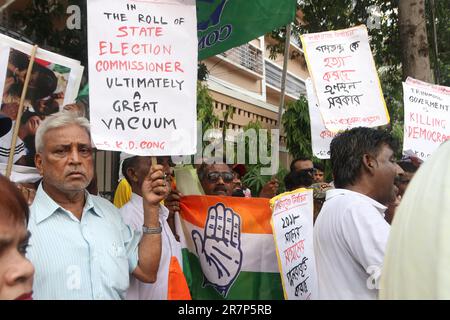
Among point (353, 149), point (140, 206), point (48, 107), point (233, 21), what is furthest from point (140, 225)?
point (233, 21)

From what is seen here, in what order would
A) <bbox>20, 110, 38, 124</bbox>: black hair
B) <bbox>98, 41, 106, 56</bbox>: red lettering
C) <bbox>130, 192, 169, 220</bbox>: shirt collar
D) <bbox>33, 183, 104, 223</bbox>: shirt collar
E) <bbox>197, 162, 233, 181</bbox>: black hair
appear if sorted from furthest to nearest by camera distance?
<bbox>197, 162, 233, 181</bbox>: black hair → <bbox>130, 192, 169, 220</bbox>: shirt collar → <bbox>20, 110, 38, 124</bbox>: black hair → <bbox>98, 41, 106, 56</bbox>: red lettering → <bbox>33, 183, 104, 223</bbox>: shirt collar

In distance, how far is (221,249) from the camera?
3.44 metres

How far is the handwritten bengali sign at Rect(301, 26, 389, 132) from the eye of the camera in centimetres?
427

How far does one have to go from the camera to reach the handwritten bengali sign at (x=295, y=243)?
10.4ft

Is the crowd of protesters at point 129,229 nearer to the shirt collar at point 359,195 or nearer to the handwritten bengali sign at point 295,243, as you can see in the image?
the shirt collar at point 359,195

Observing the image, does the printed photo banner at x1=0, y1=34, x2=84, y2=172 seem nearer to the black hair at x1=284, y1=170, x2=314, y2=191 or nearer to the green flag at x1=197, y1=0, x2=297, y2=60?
the green flag at x1=197, y1=0, x2=297, y2=60

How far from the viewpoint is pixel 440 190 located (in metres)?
1.10

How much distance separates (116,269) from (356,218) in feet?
3.61

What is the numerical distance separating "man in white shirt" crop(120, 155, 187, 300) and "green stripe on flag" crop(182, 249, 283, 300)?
247 mm

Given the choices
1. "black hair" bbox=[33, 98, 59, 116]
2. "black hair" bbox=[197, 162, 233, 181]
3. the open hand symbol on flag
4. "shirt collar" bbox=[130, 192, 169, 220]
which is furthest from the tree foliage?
"black hair" bbox=[33, 98, 59, 116]

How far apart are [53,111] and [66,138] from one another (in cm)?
60

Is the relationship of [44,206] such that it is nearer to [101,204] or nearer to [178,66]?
[101,204]

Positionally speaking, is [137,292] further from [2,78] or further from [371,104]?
[371,104]
